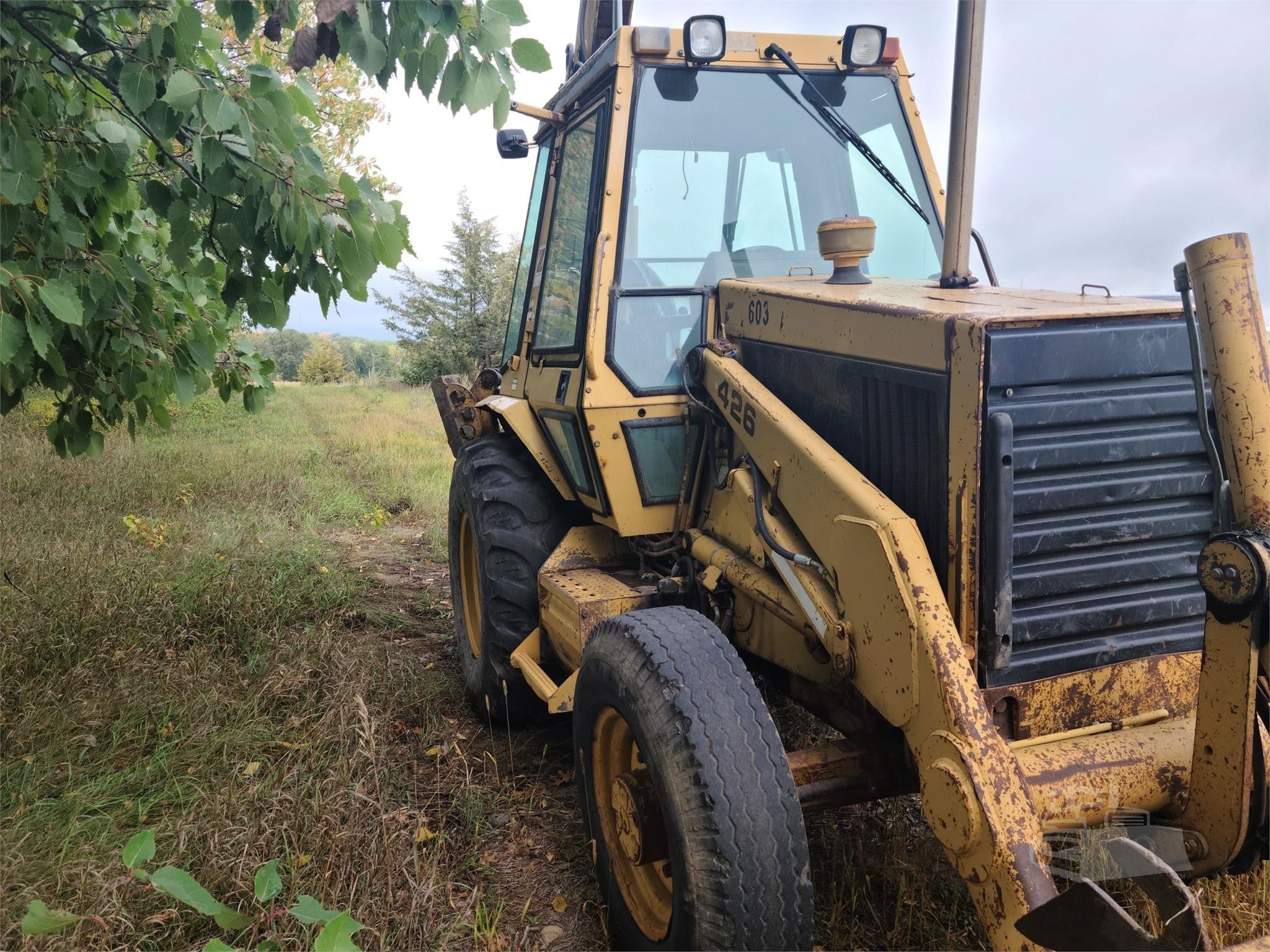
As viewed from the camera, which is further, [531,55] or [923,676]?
[531,55]

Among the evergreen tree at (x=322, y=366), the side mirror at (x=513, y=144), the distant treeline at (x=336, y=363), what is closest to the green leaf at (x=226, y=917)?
the side mirror at (x=513, y=144)

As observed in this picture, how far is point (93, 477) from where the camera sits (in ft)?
25.9

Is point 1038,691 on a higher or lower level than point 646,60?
lower

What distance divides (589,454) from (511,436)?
1.03 m

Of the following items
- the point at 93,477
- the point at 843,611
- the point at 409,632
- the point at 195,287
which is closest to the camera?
the point at 843,611

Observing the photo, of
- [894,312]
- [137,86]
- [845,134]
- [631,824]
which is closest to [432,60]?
[137,86]

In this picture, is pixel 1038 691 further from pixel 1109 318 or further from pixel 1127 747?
pixel 1109 318

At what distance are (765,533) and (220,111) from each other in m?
1.73

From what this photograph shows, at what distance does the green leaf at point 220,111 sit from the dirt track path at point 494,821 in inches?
80.7

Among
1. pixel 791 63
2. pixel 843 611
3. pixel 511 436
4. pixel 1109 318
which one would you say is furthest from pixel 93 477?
pixel 1109 318

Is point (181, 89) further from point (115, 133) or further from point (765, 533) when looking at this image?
point (765, 533)

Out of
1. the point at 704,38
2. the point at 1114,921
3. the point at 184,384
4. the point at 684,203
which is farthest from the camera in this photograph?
the point at 184,384

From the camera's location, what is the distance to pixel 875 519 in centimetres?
221

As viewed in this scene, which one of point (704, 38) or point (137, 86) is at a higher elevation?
point (704, 38)
